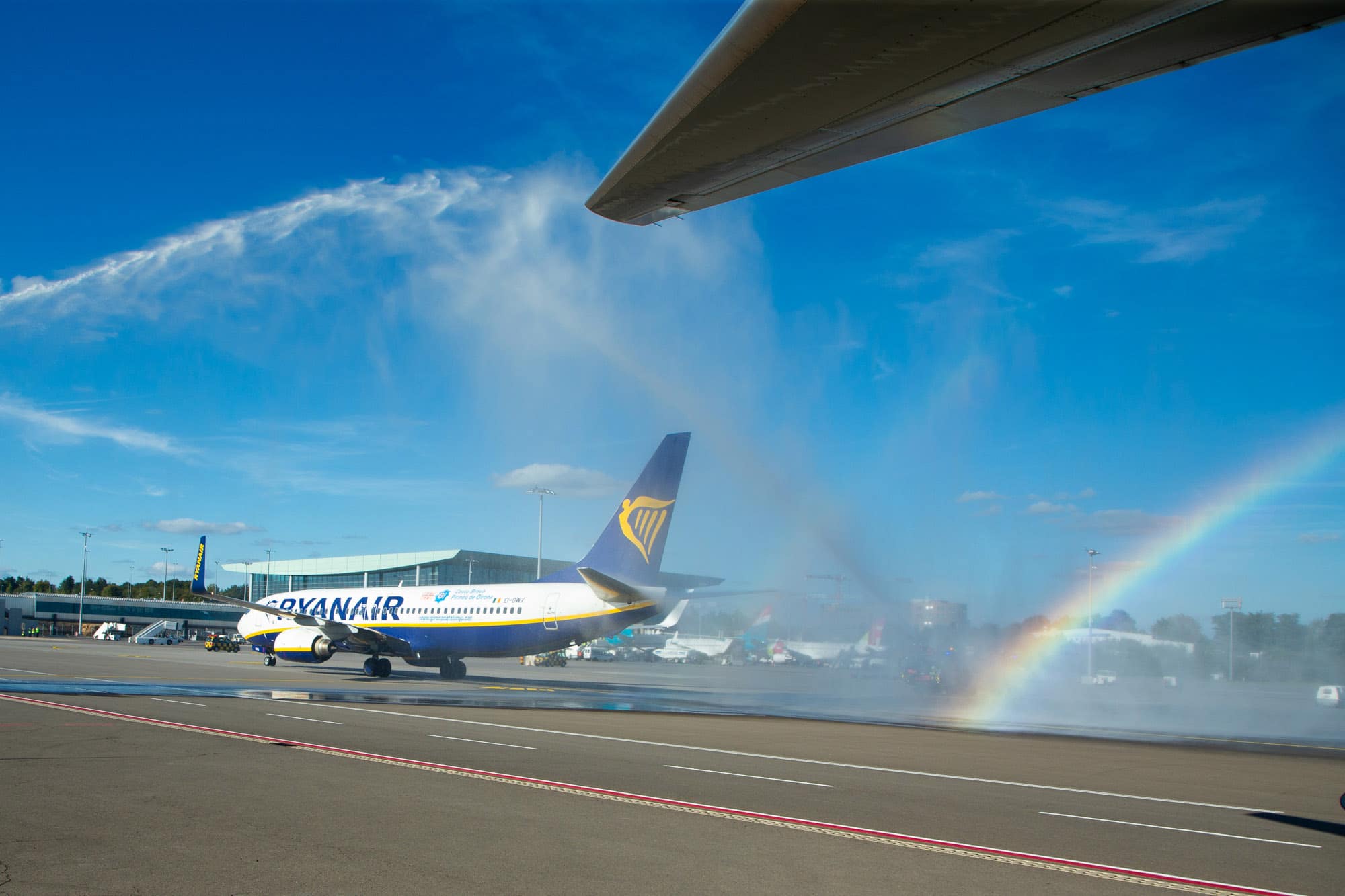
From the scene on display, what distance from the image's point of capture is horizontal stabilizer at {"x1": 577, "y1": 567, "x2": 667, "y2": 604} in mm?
Answer: 32562

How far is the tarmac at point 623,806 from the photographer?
8.08 metres

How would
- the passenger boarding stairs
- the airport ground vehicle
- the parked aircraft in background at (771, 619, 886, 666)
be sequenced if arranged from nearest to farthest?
the parked aircraft in background at (771, 619, 886, 666) < the airport ground vehicle < the passenger boarding stairs

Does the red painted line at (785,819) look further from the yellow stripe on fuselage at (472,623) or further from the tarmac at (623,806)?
the yellow stripe on fuselage at (472,623)

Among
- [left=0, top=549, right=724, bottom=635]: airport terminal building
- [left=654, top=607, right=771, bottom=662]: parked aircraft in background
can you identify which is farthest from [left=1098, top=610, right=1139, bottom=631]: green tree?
[left=0, top=549, right=724, bottom=635]: airport terminal building

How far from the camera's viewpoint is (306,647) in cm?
4228

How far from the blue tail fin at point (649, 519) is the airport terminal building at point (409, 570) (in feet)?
200

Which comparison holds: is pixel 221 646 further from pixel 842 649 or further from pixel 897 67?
pixel 897 67

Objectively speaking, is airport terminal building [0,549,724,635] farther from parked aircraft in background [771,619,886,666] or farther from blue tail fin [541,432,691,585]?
blue tail fin [541,432,691,585]

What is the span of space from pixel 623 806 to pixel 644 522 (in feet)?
77.1

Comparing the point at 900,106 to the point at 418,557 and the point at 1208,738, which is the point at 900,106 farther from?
the point at 418,557

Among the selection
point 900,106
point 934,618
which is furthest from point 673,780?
point 934,618

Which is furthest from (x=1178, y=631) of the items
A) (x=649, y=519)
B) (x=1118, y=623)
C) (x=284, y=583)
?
(x=284, y=583)

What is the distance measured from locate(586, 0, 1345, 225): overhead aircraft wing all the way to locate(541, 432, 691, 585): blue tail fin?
28802mm

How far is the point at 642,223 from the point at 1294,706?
50.0 meters
